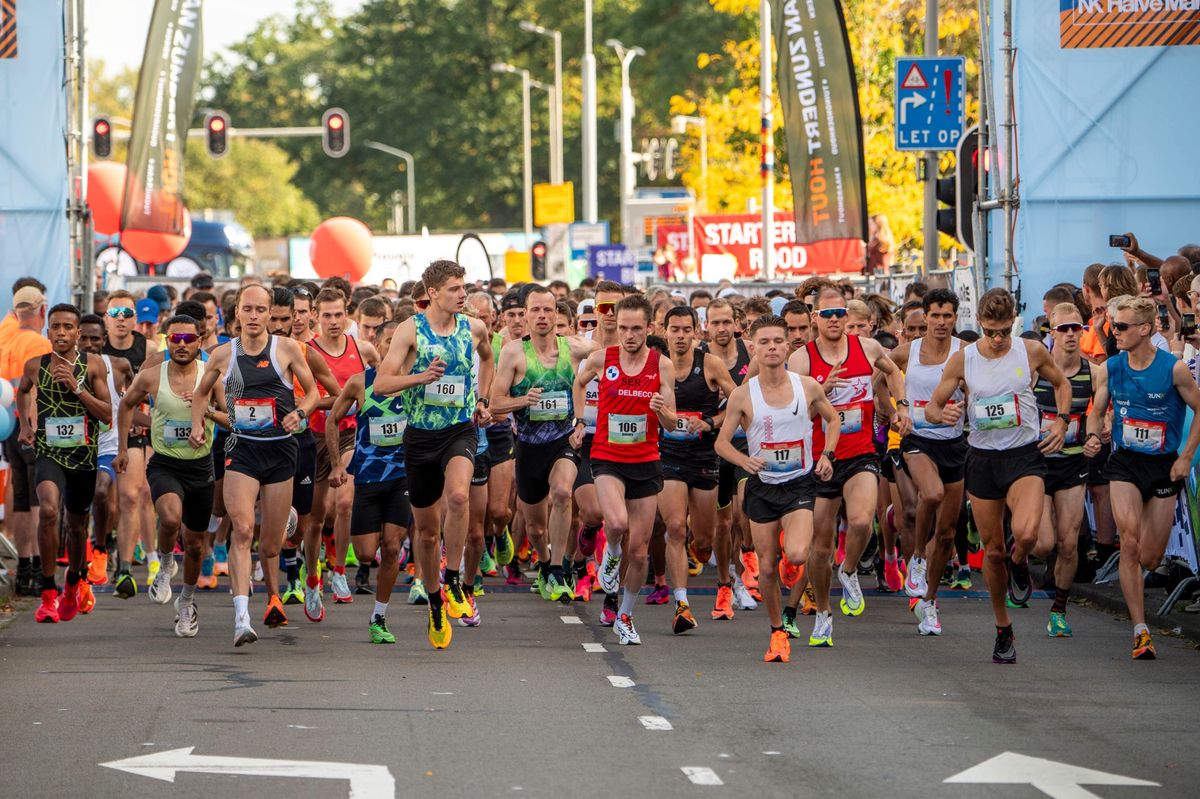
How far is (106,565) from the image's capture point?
1575 centimetres

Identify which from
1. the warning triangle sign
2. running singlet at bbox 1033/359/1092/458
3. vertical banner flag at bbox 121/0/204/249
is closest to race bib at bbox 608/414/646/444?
running singlet at bbox 1033/359/1092/458

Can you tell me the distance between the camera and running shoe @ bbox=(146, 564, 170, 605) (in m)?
14.1

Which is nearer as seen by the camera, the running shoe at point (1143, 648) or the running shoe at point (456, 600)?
the running shoe at point (1143, 648)

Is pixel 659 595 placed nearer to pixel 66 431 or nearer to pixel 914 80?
pixel 66 431

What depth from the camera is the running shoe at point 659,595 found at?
565 inches

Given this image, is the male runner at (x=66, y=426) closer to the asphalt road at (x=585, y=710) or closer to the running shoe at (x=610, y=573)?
the asphalt road at (x=585, y=710)

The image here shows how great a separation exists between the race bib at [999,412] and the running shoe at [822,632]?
4.74ft

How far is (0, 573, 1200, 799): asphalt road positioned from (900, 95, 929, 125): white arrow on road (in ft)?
28.1

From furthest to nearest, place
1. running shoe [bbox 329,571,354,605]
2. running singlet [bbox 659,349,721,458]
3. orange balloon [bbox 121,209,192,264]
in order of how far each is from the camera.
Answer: orange balloon [bbox 121,209,192,264] < running shoe [bbox 329,571,354,605] < running singlet [bbox 659,349,721,458]

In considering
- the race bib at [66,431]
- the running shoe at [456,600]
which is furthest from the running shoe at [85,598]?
the running shoe at [456,600]

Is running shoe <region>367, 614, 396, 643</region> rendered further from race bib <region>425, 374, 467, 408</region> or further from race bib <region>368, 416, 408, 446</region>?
race bib <region>425, 374, 467, 408</region>

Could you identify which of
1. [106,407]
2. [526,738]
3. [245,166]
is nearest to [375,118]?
[245,166]

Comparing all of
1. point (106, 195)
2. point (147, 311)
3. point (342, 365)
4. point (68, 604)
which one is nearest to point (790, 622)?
point (342, 365)

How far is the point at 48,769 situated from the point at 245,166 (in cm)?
→ 10563
